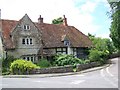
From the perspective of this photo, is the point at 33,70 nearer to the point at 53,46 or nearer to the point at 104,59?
the point at 53,46

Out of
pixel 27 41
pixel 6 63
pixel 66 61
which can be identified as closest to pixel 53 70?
pixel 66 61

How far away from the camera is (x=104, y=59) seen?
177 ft

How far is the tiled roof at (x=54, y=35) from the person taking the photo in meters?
47.8

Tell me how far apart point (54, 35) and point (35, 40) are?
18.3 ft

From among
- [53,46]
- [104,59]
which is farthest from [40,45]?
[104,59]

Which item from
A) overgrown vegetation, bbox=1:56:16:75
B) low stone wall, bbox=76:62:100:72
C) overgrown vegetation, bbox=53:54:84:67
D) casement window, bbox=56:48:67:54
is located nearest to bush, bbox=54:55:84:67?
overgrown vegetation, bbox=53:54:84:67

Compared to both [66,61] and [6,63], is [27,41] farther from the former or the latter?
[66,61]

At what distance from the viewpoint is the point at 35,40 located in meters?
50.5

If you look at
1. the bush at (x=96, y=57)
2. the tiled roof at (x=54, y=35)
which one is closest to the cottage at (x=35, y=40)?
the tiled roof at (x=54, y=35)

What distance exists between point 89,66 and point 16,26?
1332 centimetres

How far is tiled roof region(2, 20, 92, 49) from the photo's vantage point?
47.8 meters

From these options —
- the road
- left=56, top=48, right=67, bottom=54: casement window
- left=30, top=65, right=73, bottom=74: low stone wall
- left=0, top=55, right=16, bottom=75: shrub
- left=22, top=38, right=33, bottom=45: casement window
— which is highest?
left=22, top=38, right=33, bottom=45: casement window

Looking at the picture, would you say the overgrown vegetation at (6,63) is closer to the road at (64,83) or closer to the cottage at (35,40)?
the cottage at (35,40)

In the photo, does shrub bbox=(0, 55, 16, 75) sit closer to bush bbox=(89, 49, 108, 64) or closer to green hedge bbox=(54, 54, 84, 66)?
green hedge bbox=(54, 54, 84, 66)
